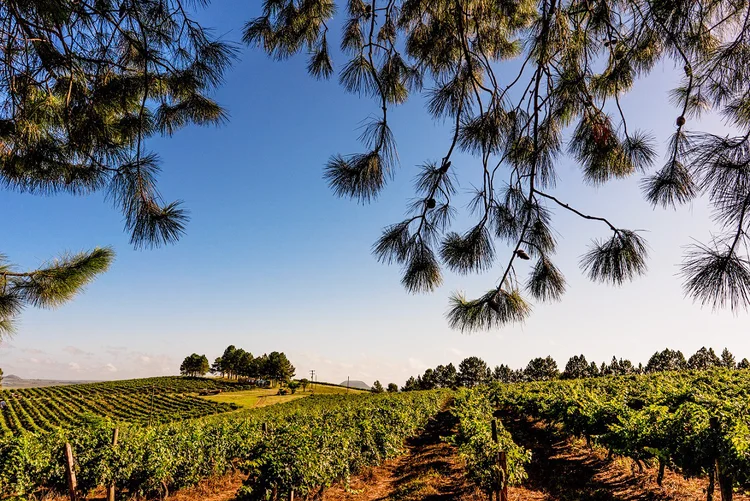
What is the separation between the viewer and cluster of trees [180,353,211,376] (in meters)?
106

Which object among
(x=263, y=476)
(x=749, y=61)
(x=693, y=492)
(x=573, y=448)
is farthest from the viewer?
(x=573, y=448)

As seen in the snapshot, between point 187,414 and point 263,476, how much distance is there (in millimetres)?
53308

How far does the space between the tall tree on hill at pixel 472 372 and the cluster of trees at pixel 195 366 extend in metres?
72.6

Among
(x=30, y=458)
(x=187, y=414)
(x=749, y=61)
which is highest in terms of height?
(x=749, y=61)

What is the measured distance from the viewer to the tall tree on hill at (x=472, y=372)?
80200 millimetres

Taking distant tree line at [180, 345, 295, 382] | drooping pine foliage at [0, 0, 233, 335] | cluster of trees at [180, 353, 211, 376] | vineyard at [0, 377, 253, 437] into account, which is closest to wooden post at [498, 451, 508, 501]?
drooping pine foliage at [0, 0, 233, 335]

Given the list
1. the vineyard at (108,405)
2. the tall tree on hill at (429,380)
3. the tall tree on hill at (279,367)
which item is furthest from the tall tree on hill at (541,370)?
the vineyard at (108,405)

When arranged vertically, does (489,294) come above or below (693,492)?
above

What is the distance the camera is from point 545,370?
77938mm

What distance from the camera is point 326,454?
7.77 m

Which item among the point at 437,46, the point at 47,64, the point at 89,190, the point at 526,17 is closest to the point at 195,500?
the point at 89,190

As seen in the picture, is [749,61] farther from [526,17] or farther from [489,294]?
[489,294]

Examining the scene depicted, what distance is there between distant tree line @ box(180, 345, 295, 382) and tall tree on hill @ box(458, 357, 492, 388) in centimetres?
4371

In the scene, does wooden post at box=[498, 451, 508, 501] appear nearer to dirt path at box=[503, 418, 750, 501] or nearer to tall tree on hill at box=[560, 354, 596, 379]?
dirt path at box=[503, 418, 750, 501]
